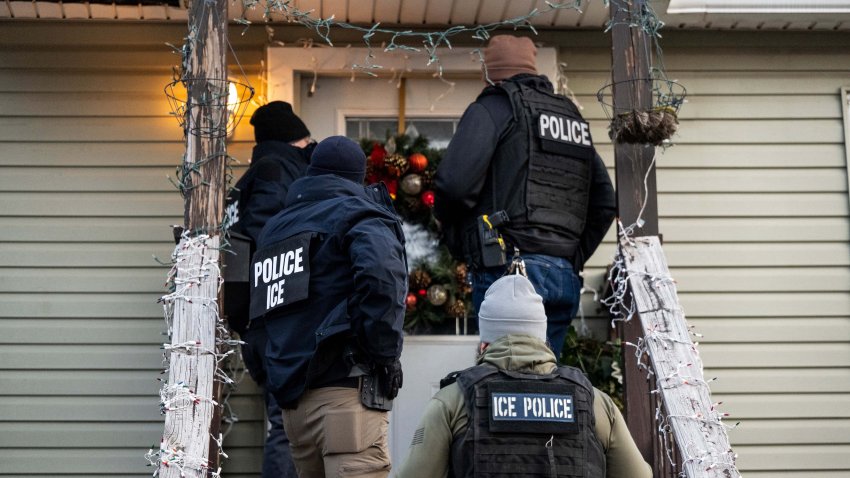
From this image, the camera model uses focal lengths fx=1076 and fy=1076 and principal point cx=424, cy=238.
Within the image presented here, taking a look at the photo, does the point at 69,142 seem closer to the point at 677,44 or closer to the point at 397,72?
the point at 397,72

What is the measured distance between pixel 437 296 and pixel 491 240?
1.23 m

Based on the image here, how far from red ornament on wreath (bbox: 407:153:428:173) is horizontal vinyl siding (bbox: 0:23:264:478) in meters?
1.00

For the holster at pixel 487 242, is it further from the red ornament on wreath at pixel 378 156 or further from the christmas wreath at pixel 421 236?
the red ornament on wreath at pixel 378 156

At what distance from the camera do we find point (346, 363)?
413 centimetres

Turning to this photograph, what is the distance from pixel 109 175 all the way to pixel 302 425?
2748 mm

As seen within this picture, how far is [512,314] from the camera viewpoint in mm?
3395

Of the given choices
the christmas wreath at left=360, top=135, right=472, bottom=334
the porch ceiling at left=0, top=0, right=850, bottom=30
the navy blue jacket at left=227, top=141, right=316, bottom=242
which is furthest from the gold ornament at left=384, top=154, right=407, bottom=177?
the porch ceiling at left=0, top=0, right=850, bottom=30

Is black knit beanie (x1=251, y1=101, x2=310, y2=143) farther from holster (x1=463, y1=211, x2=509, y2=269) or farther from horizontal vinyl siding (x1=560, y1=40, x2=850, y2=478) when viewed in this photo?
horizontal vinyl siding (x1=560, y1=40, x2=850, y2=478)

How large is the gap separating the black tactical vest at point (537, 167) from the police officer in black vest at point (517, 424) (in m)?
1.63

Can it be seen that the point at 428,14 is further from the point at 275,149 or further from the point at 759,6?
the point at 759,6

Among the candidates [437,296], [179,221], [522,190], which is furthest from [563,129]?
[179,221]

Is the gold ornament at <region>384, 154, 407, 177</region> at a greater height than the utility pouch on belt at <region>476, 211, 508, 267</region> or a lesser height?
greater

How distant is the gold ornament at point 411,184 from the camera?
20.2 ft

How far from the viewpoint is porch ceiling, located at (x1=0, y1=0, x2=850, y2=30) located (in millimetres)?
6039
